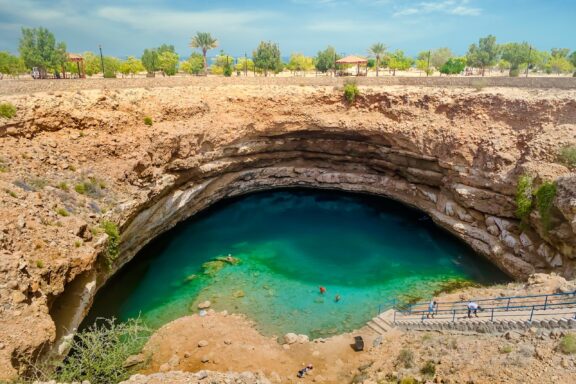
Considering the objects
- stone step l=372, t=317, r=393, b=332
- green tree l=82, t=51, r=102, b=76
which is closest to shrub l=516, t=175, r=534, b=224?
stone step l=372, t=317, r=393, b=332

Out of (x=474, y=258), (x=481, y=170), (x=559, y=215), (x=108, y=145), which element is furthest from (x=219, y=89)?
(x=559, y=215)

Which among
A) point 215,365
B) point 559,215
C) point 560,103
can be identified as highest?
point 560,103

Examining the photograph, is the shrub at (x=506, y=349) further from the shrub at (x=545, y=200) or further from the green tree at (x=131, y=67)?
the green tree at (x=131, y=67)

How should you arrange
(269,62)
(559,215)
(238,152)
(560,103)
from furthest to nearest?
(269,62) → (238,152) → (560,103) → (559,215)

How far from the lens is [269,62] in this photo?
55.8 meters

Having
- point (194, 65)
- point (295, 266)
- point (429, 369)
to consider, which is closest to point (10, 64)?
point (194, 65)

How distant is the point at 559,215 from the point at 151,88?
3426cm

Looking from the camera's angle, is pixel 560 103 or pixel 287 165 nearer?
pixel 560 103

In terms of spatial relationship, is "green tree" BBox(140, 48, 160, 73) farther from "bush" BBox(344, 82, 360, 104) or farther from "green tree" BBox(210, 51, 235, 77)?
"bush" BBox(344, 82, 360, 104)

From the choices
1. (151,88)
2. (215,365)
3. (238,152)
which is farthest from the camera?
(238,152)

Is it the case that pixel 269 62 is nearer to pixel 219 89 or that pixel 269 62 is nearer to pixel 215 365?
pixel 219 89

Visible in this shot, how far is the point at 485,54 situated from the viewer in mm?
57344

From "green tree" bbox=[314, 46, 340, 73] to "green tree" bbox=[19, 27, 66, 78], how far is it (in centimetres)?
3646

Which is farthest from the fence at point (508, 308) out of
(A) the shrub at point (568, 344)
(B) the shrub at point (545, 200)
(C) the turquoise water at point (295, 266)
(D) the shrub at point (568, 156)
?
(D) the shrub at point (568, 156)
